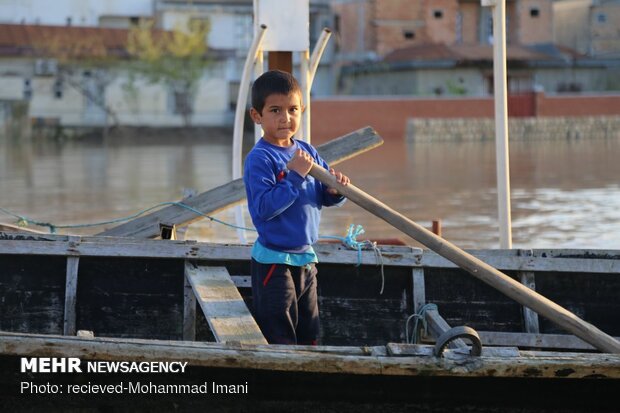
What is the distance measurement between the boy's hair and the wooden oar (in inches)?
13.8

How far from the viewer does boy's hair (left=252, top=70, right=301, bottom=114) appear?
4117 mm

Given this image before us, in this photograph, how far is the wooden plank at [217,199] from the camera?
566cm

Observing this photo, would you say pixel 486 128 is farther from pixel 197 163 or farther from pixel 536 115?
pixel 197 163

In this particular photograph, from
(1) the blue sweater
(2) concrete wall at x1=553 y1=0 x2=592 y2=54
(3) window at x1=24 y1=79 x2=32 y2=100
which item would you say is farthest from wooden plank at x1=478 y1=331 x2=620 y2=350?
(2) concrete wall at x1=553 y1=0 x2=592 y2=54

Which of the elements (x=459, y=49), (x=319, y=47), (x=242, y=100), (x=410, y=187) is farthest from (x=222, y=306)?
(x=459, y=49)

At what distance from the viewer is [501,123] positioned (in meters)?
6.39

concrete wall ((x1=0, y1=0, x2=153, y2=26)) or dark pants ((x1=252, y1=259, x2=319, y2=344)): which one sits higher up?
concrete wall ((x1=0, y1=0, x2=153, y2=26))

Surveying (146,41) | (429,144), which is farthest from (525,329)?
(146,41)

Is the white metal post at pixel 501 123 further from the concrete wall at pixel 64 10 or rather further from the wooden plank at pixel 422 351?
the concrete wall at pixel 64 10

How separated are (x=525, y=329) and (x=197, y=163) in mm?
21074

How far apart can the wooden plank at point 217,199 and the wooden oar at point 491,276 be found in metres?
1.45

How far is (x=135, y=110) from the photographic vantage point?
4709 cm

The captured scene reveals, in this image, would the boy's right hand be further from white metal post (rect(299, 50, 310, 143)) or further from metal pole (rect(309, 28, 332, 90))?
white metal post (rect(299, 50, 310, 143))

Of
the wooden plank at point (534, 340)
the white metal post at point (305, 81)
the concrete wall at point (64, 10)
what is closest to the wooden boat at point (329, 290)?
the wooden plank at point (534, 340)
